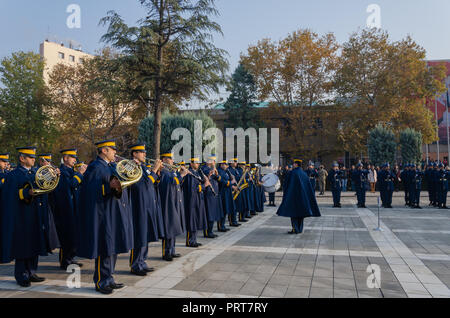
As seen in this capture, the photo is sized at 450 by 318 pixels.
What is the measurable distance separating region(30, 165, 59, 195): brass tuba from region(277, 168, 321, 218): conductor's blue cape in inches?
235

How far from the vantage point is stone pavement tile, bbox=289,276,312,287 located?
509 cm

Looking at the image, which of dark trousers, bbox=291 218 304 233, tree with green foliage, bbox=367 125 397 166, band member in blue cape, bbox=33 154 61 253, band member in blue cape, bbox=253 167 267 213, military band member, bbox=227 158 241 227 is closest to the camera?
band member in blue cape, bbox=33 154 61 253

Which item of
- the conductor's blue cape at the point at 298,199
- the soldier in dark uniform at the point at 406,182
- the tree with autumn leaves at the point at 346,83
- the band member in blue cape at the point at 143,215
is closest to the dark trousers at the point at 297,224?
the conductor's blue cape at the point at 298,199

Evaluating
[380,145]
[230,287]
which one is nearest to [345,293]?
[230,287]

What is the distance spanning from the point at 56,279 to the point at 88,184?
76.4 inches

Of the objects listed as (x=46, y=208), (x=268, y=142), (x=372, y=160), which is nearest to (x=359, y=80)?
(x=372, y=160)

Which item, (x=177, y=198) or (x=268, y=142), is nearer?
(x=177, y=198)

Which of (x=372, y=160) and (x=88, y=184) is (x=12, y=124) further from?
(x=372, y=160)

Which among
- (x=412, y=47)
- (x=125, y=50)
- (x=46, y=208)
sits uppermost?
(x=412, y=47)

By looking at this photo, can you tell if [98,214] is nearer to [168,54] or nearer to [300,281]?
[300,281]

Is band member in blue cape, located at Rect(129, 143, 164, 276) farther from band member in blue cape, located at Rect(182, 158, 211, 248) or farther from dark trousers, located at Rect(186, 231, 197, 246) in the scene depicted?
dark trousers, located at Rect(186, 231, 197, 246)

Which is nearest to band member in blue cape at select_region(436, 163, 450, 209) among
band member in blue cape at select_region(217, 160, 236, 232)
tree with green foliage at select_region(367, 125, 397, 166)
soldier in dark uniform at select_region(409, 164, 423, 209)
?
soldier in dark uniform at select_region(409, 164, 423, 209)

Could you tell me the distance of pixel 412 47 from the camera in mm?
33938

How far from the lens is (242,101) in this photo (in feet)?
127
